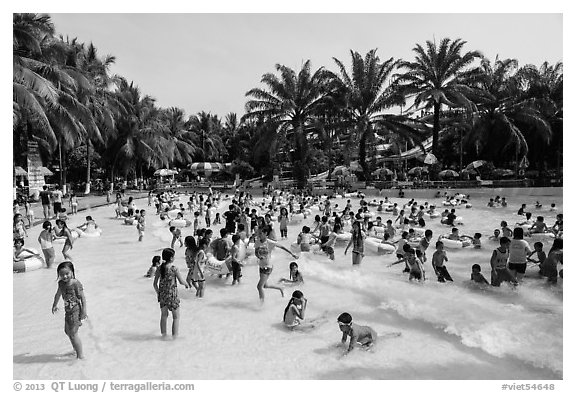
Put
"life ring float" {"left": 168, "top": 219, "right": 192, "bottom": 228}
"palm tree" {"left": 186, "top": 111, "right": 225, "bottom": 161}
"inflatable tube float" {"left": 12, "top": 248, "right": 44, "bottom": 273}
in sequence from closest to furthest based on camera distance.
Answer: "inflatable tube float" {"left": 12, "top": 248, "right": 44, "bottom": 273}
"life ring float" {"left": 168, "top": 219, "right": 192, "bottom": 228}
"palm tree" {"left": 186, "top": 111, "right": 225, "bottom": 161}

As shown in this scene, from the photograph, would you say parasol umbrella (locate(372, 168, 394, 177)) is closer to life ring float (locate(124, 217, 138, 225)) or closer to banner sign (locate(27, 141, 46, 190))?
life ring float (locate(124, 217, 138, 225))

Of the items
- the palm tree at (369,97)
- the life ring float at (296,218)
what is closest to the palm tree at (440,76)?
the palm tree at (369,97)

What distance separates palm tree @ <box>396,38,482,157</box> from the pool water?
20.0m

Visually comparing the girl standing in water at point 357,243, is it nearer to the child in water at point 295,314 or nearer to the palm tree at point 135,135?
the child in water at point 295,314

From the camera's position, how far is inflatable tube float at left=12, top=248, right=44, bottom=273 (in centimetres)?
946

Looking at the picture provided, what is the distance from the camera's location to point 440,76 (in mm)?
27547

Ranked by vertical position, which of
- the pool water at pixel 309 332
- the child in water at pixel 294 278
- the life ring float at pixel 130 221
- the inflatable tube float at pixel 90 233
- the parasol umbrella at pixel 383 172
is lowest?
the pool water at pixel 309 332

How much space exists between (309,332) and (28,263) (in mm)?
7257

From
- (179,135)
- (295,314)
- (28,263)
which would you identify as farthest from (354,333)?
(179,135)

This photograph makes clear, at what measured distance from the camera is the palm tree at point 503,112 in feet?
96.9

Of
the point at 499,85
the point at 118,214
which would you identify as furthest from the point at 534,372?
the point at 499,85

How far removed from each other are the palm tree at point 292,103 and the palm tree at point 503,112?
11883mm

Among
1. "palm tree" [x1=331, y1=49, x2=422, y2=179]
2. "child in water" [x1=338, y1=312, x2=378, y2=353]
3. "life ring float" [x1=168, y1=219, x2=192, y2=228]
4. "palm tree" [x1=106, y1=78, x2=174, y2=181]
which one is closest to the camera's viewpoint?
"child in water" [x1=338, y1=312, x2=378, y2=353]

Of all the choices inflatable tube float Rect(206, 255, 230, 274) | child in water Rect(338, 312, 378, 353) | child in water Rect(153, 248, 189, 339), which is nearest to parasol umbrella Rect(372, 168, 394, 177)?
inflatable tube float Rect(206, 255, 230, 274)
